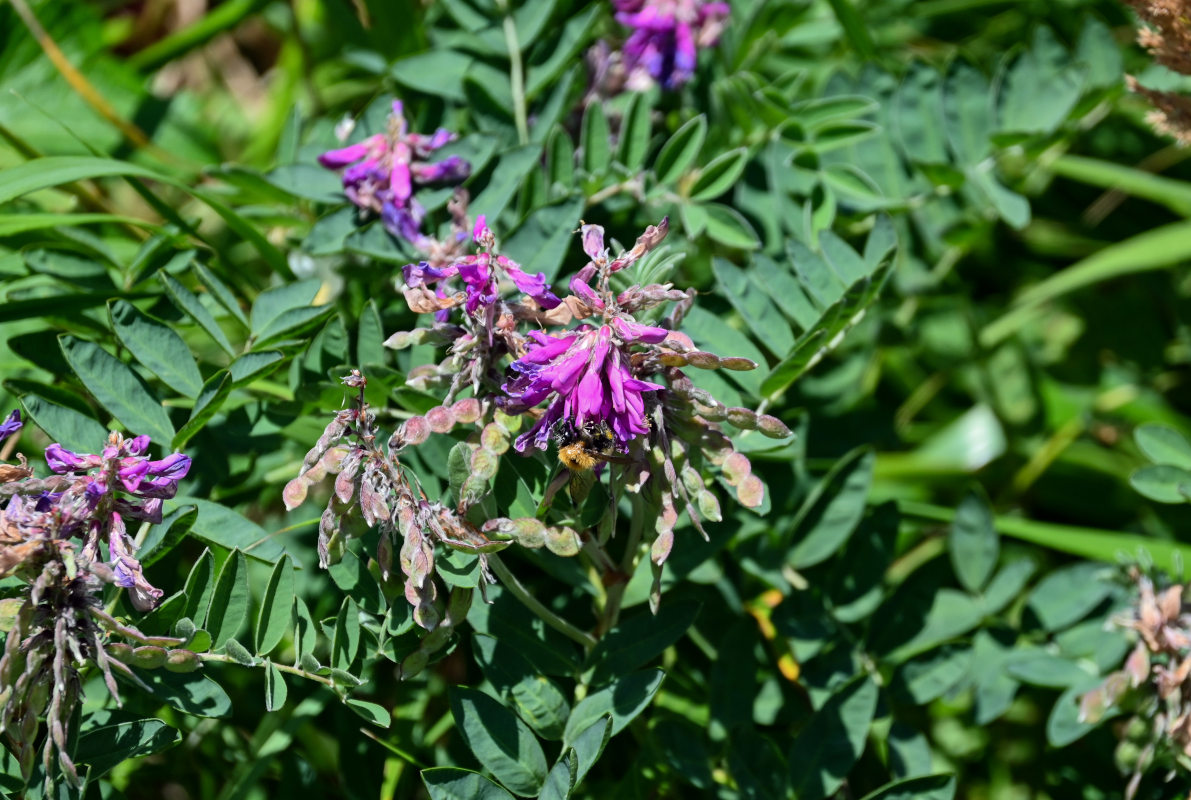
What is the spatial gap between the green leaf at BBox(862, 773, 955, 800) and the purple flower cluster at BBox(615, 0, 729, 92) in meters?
1.56

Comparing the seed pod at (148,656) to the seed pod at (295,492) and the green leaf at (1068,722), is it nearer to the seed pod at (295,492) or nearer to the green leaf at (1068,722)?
the seed pod at (295,492)

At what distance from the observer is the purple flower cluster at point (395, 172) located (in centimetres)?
204

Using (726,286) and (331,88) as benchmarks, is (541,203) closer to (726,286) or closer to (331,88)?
(726,286)

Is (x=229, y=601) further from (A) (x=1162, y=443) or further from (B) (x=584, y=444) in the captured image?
(A) (x=1162, y=443)

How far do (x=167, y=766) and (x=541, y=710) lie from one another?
0.89 meters

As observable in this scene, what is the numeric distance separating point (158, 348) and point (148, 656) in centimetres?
62

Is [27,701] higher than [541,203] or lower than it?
lower

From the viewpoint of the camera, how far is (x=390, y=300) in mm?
2199

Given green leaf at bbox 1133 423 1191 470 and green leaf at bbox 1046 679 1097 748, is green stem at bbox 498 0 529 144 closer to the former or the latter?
green leaf at bbox 1133 423 1191 470

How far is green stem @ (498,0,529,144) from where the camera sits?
2.34m

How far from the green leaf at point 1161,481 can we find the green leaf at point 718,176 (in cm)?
97

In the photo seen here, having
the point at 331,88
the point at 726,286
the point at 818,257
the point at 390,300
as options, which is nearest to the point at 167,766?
the point at 390,300

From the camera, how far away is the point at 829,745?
1.92m

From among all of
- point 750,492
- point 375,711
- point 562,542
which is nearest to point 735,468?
point 750,492
